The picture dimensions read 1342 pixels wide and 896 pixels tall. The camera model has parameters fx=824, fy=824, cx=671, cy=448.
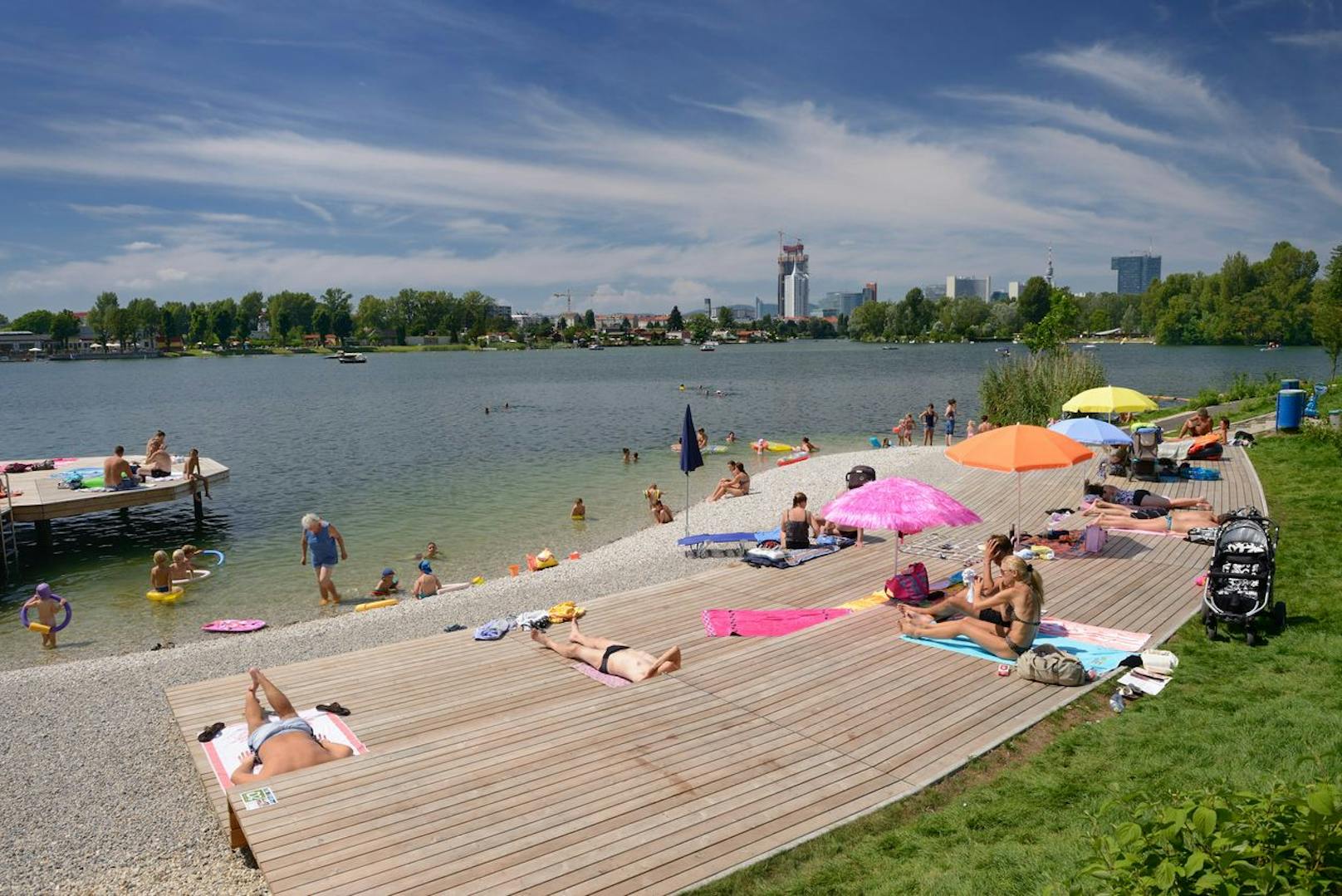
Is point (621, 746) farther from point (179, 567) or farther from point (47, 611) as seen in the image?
point (179, 567)

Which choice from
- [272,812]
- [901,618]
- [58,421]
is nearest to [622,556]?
[901,618]

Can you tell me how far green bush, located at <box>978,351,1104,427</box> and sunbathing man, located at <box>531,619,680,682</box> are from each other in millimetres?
26199

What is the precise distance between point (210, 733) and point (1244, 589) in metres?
10.3

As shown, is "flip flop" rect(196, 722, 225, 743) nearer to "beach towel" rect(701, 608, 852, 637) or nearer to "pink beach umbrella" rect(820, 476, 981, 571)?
"beach towel" rect(701, 608, 852, 637)

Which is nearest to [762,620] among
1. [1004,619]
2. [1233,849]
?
[1004,619]

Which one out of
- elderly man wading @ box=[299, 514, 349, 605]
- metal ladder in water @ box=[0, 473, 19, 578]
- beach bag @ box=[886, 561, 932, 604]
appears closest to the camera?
beach bag @ box=[886, 561, 932, 604]

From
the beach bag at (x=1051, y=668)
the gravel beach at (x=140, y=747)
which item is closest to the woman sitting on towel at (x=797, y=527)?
the gravel beach at (x=140, y=747)

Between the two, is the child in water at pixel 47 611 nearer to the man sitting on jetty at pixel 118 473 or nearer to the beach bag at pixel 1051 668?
the man sitting on jetty at pixel 118 473

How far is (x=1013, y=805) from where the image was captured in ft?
18.8

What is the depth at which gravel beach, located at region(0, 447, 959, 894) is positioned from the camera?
618 cm

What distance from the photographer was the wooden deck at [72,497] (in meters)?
20.0

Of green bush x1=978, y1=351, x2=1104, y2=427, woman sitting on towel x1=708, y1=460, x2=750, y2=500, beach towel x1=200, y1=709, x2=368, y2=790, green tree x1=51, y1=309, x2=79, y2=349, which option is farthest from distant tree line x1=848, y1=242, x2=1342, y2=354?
green tree x1=51, y1=309, x2=79, y2=349

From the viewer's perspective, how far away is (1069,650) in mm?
8633

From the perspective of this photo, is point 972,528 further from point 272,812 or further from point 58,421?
point 58,421
